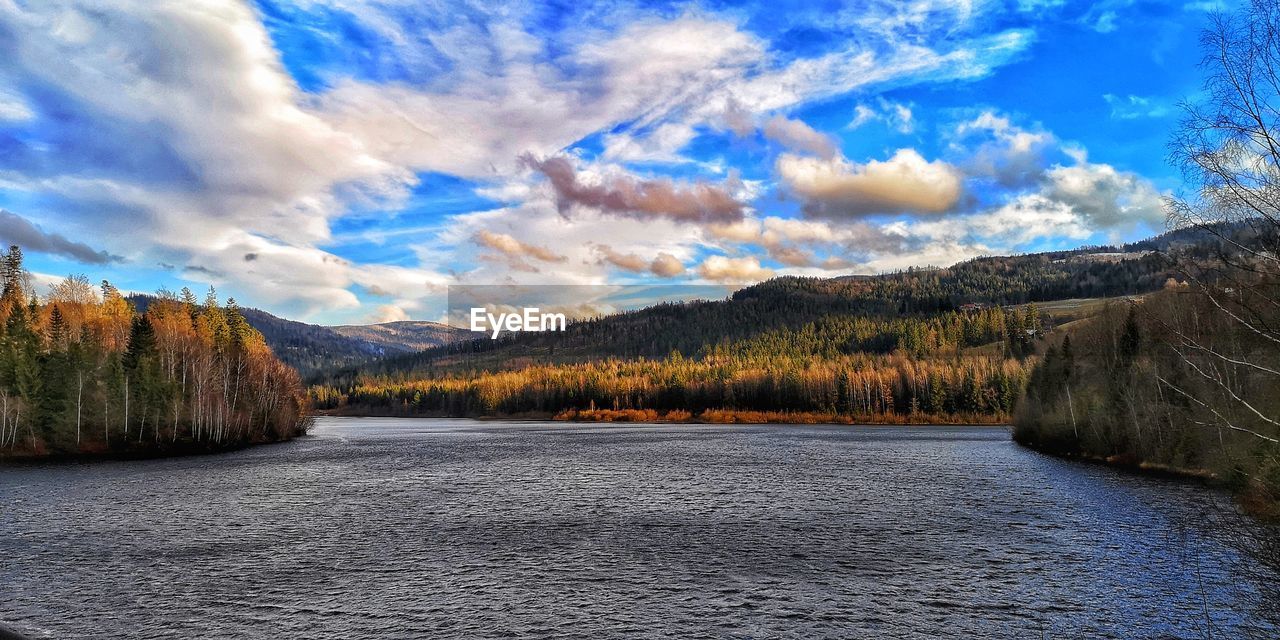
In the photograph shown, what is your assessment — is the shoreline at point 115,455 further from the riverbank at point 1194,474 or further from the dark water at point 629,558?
the riverbank at point 1194,474

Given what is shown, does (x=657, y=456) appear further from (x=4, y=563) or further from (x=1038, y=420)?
(x=4, y=563)

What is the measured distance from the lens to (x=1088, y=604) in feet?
74.3

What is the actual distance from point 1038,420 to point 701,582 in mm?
70354

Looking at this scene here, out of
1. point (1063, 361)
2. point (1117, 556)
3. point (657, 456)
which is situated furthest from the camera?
point (657, 456)

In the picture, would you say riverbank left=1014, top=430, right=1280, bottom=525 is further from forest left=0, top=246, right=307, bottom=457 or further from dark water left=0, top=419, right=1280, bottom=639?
forest left=0, top=246, right=307, bottom=457

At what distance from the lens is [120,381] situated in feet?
294

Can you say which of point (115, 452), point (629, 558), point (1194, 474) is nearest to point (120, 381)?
point (115, 452)

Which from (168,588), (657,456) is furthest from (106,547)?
(657,456)

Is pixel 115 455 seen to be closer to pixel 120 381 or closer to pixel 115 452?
pixel 115 452

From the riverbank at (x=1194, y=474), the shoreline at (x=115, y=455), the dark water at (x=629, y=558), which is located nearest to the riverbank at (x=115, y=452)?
the shoreline at (x=115, y=455)

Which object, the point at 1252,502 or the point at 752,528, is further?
the point at 752,528

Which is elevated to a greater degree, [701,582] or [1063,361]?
[1063,361]

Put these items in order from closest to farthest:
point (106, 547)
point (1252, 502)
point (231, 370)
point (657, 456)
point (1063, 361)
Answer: point (1252, 502)
point (106, 547)
point (1063, 361)
point (657, 456)
point (231, 370)

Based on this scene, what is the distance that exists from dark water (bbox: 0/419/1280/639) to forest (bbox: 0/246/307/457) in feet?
113
